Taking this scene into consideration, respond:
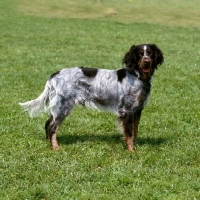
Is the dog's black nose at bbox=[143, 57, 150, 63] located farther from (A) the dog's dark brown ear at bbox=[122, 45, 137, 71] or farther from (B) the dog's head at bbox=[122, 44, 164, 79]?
(A) the dog's dark brown ear at bbox=[122, 45, 137, 71]

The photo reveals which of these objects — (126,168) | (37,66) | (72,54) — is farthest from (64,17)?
(126,168)

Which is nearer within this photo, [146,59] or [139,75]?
[146,59]

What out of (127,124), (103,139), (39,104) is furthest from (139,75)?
(39,104)

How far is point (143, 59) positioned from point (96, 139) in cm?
179

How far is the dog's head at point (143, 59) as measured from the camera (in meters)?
7.44

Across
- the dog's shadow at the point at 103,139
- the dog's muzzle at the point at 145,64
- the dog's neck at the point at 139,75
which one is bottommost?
the dog's shadow at the point at 103,139

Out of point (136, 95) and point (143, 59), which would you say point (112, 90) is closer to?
point (136, 95)

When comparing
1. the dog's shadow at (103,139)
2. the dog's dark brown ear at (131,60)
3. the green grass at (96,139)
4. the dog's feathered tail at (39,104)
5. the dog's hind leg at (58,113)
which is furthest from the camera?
the dog's feathered tail at (39,104)

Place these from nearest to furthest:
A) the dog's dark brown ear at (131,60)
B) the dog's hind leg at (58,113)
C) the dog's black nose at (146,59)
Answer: the dog's black nose at (146,59)
the dog's dark brown ear at (131,60)
the dog's hind leg at (58,113)

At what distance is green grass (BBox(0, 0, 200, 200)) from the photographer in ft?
19.5

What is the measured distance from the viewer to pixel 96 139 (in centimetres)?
820

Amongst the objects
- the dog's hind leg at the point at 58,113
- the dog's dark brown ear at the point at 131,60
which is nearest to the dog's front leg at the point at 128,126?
the dog's dark brown ear at the point at 131,60

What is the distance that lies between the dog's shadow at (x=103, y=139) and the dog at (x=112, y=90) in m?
0.31

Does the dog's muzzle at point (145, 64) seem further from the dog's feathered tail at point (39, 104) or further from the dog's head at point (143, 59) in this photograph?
the dog's feathered tail at point (39, 104)
